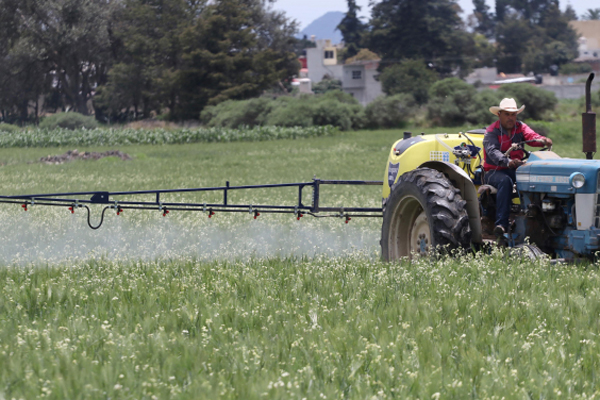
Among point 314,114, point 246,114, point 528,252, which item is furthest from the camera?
point 246,114

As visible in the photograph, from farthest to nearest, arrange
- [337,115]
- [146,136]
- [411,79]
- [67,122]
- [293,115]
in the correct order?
[411,79] → [67,122] → [337,115] → [293,115] → [146,136]

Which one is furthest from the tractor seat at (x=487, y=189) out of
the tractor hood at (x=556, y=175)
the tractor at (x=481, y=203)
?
the tractor hood at (x=556, y=175)

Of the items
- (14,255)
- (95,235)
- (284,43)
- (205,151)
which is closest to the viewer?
(14,255)

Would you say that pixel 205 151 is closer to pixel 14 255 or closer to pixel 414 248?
pixel 14 255

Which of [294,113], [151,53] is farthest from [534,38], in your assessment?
[294,113]

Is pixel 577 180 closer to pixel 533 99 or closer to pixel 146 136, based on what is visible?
pixel 146 136

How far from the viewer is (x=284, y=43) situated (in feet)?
284

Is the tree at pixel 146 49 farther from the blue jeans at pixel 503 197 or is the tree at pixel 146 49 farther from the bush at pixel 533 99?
the blue jeans at pixel 503 197

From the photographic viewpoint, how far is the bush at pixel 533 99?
167 feet

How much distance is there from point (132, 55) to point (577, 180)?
69308 mm

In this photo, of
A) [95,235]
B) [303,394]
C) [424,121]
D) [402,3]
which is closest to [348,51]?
[402,3]

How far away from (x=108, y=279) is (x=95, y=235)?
5.39 meters

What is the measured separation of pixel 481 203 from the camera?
8.00m

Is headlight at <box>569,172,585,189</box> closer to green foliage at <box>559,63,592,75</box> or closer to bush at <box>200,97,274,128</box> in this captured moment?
bush at <box>200,97,274,128</box>
